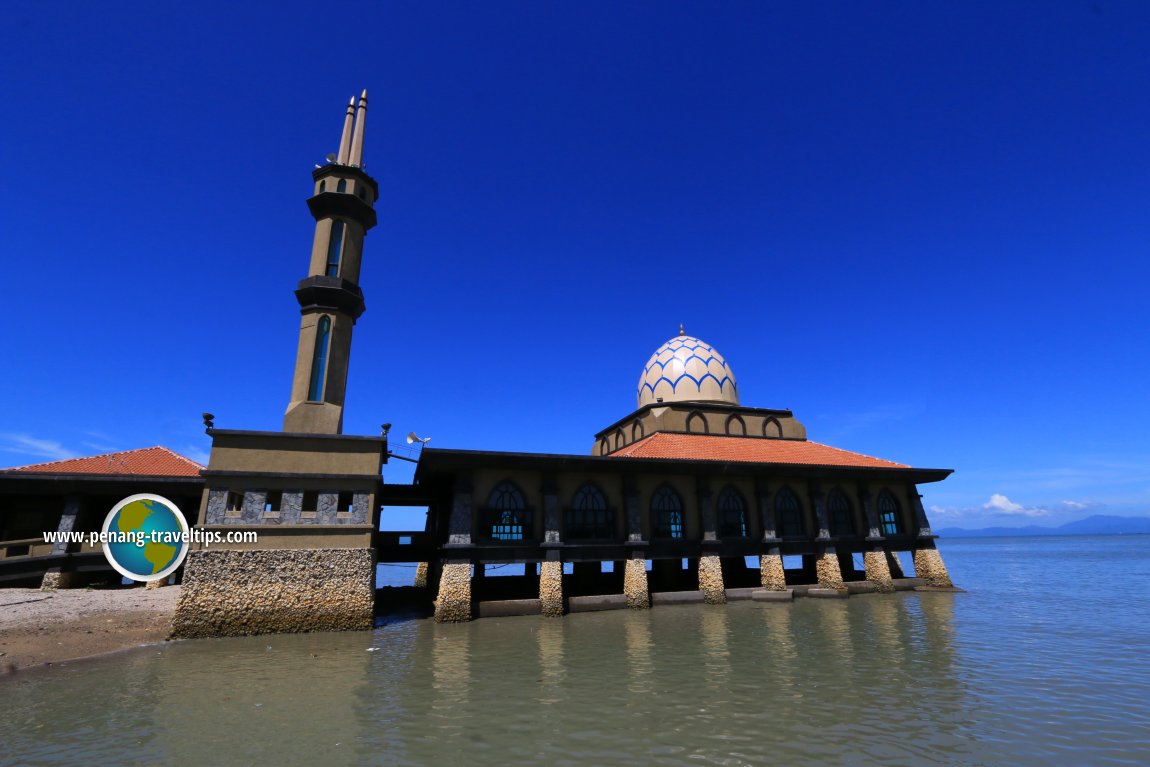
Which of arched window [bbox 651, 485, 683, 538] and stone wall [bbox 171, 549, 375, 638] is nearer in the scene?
stone wall [bbox 171, 549, 375, 638]

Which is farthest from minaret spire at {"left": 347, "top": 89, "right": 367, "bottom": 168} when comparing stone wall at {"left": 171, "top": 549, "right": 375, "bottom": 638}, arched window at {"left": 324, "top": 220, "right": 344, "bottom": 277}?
stone wall at {"left": 171, "top": 549, "right": 375, "bottom": 638}

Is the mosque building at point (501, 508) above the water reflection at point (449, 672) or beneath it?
above

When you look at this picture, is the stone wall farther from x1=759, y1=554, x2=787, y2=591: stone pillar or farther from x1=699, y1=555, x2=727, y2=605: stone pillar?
x1=759, y1=554, x2=787, y2=591: stone pillar

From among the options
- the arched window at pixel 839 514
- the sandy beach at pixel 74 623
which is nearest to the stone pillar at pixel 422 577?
the sandy beach at pixel 74 623

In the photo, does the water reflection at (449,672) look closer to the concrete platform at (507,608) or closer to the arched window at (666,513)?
the concrete platform at (507,608)

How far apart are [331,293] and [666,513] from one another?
55.8 ft

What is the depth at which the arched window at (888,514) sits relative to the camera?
1088 inches

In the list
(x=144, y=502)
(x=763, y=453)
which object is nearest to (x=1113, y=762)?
(x=763, y=453)

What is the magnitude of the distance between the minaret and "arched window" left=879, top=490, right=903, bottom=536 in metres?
26.6

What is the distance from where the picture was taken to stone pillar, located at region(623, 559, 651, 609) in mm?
21484

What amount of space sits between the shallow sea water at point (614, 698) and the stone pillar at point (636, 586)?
440 centimetres

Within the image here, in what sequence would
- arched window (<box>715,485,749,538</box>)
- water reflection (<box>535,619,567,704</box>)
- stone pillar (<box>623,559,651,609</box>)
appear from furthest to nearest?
arched window (<box>715,485,749,538</box>) → stone pillar (<box>623,559,651,609</box>) → water reflection (<box>535,619,567,704</box>)

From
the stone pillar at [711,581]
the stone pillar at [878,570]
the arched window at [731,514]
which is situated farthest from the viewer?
the stone pillar at [878,570]

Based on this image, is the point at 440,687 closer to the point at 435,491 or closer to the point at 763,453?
the point at 435,491
